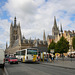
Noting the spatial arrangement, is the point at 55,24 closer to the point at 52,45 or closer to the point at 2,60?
the point at 52,45

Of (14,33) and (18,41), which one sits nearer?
(18,41)

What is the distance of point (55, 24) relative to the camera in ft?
458

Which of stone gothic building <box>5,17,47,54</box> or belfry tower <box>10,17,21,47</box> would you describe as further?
belfry tower <box>10,17,21,47</box>

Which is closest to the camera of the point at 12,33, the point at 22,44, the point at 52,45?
the point at 52,45

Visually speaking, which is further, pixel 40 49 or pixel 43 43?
pixel 43 43

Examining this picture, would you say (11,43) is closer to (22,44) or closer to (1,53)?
(22,44)

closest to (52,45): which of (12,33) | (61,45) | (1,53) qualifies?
(61,45)

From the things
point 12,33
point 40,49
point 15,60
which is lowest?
point 15,60

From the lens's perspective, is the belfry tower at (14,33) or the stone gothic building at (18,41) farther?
the belfry tower at (14,33)

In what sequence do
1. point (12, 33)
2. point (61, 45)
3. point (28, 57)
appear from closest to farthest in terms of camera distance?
point (28, 57) → point (61, 45) → point (12, 33)

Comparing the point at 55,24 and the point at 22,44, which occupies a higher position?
the point at 55,24

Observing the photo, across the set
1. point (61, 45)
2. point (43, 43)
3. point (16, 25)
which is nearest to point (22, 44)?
point (43, 43)

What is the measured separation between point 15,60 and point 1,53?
8946 millimetres

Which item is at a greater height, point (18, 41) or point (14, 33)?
point (14, 33)
